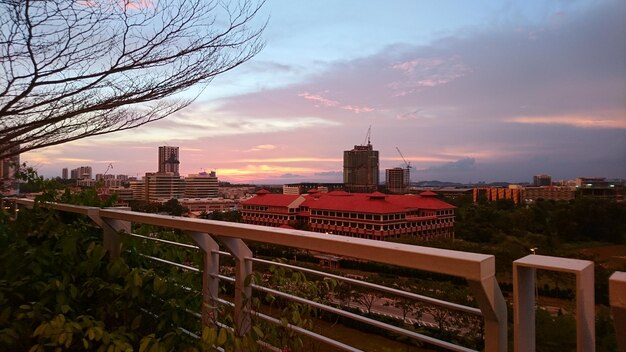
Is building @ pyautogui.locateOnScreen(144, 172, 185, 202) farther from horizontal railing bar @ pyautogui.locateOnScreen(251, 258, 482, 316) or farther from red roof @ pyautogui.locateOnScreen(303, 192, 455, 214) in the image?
red roof @ pyautogui.locateOnScreen(303, 192, 455, 214)

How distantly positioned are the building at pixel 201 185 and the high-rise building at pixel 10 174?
443 centimetres

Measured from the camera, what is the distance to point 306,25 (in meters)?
4.86

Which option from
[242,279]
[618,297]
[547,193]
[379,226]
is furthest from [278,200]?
[618,297]

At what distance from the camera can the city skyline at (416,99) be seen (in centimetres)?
429

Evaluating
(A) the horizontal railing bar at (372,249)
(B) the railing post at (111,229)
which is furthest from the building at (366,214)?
(A) the horizontal railing bar at (372,249)

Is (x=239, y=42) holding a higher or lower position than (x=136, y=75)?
higher

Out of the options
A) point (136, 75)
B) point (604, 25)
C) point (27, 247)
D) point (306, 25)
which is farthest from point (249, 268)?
point (306, 25)

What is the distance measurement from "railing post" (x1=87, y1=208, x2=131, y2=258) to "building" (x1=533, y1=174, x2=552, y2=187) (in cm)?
1280

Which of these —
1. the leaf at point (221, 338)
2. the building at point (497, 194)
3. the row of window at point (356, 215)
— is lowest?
the row of window at point (356, 215)

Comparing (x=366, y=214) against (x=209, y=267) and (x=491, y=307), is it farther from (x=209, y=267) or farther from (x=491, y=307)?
(x=491, y=307)

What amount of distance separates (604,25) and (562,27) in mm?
2443

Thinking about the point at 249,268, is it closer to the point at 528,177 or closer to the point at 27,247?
the point at 27,247

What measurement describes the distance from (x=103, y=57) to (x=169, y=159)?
16.1ft

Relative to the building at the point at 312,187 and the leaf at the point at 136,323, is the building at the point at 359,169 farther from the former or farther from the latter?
the leaf at the point at 136,323
